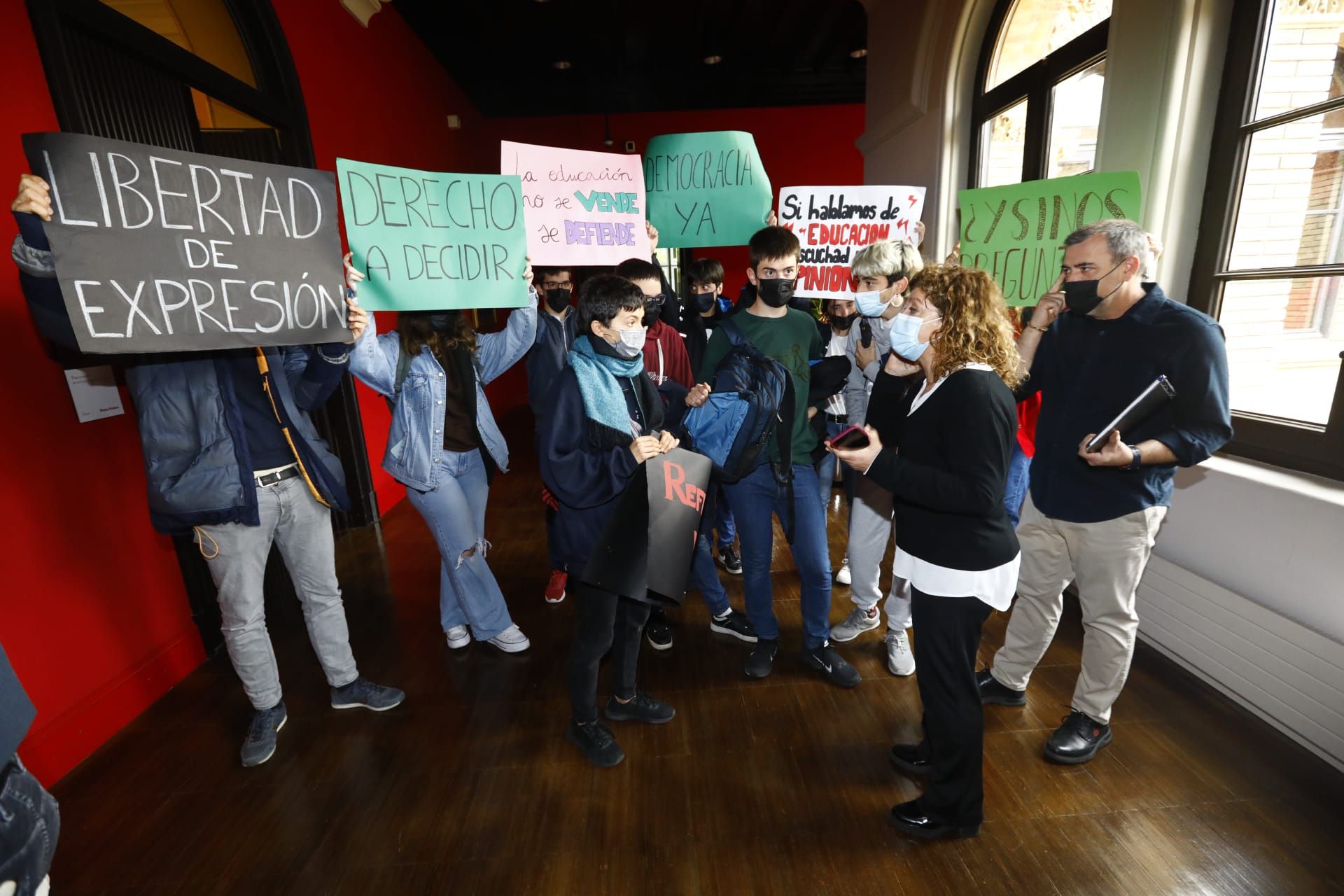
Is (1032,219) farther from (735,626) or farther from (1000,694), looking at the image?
(735,626)

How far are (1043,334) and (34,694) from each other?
11.6ft

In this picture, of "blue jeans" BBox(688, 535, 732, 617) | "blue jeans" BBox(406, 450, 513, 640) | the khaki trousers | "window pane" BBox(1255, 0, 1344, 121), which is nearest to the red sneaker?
"blue jeans" BBox(406, 450, 513, 640)

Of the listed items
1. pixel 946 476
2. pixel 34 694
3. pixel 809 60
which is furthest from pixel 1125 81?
pixel 809 60

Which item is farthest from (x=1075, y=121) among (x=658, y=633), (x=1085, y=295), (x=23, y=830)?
(x=23, y=830)

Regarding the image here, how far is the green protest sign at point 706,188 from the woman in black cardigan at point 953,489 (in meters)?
1.45

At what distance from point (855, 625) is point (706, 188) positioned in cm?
213

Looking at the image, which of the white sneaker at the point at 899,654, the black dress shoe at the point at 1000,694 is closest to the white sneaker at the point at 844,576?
the white sneaker at the point at 899,654

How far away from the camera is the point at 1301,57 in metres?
2.09

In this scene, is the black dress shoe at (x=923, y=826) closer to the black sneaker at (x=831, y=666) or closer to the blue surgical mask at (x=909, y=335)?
the black sneaker at (x=831, y=666)

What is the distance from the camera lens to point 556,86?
7473 mm

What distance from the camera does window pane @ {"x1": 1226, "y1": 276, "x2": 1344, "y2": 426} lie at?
207 centimetres

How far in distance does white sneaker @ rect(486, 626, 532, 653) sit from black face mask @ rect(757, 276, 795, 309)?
1.78m

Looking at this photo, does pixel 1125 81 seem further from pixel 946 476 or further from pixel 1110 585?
pixel 946 476

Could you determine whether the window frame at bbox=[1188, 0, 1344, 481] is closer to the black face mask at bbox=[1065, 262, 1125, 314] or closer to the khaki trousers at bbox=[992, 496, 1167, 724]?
the khaki trousers at bbox=[992, 496, 1167, 724]
